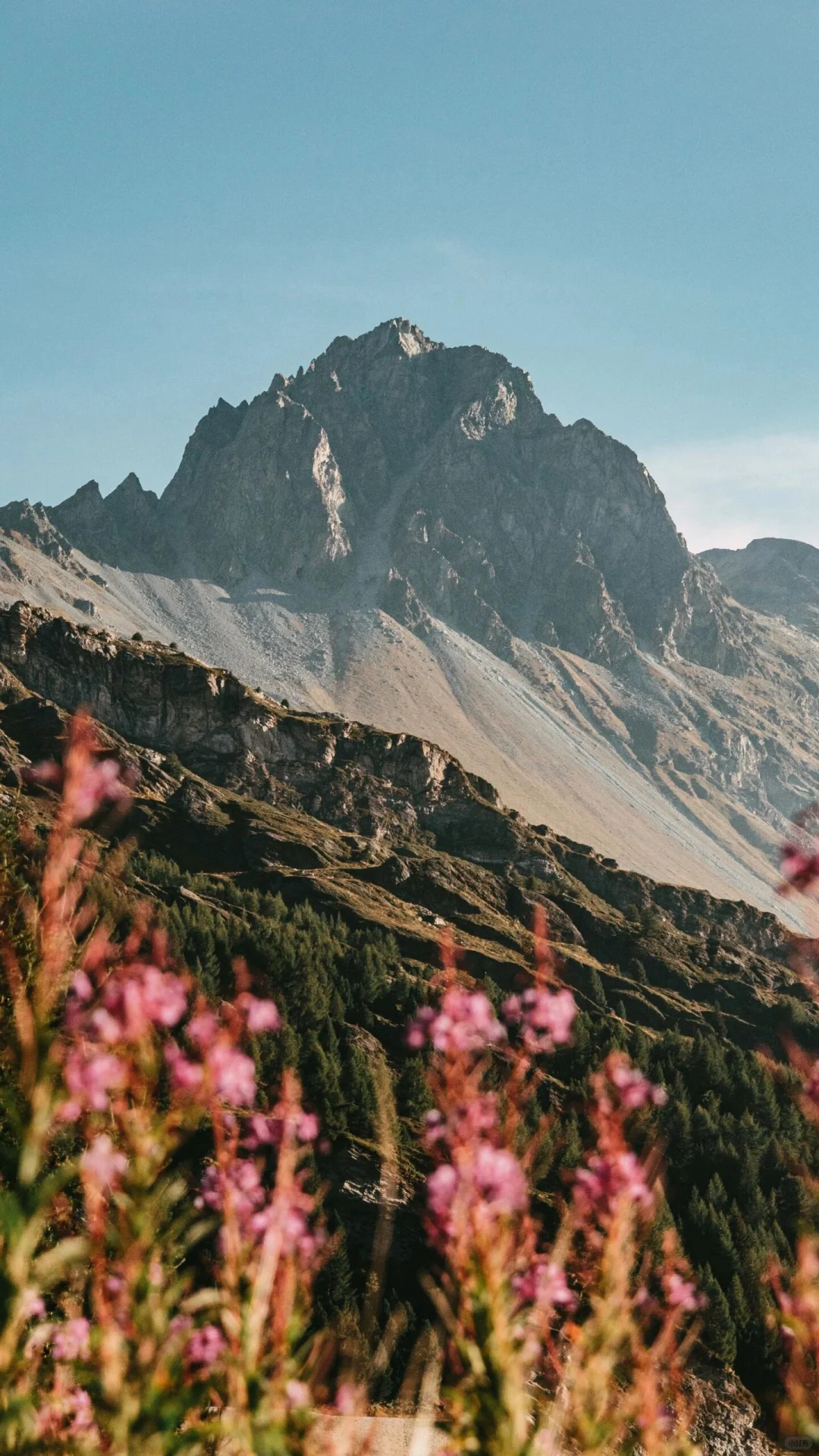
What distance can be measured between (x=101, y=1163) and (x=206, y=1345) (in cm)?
692

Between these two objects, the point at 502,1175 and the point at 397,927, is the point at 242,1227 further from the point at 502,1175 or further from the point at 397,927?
the point at 397,927

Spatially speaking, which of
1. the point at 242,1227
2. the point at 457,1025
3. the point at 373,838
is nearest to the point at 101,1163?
the point at 457,1025

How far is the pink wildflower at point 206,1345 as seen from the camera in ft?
37.2

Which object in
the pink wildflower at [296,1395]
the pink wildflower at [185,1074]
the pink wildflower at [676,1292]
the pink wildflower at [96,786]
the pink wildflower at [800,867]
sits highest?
the pink wildflower at [800,867]

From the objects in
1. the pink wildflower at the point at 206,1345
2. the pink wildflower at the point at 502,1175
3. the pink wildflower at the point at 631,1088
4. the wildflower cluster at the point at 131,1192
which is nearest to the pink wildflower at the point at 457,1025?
the pink wildflower at the point at 502,1175

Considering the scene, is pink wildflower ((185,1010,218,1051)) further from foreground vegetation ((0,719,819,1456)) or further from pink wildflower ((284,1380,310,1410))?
pink wildflower ((284,1380,310,1410))

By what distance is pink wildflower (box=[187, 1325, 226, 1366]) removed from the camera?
11325 mm

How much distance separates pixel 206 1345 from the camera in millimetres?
12609

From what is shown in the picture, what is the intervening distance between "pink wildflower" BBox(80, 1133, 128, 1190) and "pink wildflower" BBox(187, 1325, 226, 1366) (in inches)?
165

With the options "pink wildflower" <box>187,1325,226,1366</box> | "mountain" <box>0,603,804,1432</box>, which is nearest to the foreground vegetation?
"pink wildflower" <box>187,1325,226,1366</box>

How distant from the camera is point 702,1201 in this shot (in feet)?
249

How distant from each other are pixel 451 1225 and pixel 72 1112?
10.9 feet

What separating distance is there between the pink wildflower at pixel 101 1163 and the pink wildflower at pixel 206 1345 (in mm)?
4183

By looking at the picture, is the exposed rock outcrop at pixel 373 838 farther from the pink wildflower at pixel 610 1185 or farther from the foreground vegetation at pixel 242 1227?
the pink wildflower at pixel 610 1185
